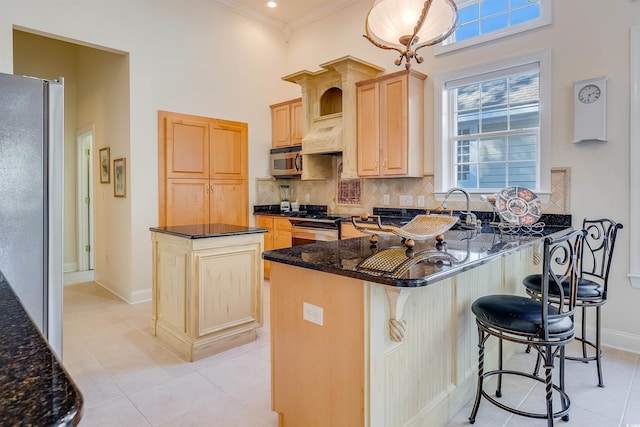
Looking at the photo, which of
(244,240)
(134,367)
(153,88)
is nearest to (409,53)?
(244,240)

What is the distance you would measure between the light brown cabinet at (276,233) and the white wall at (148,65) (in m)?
0.47

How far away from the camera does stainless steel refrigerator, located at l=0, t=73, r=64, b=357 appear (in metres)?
1.77

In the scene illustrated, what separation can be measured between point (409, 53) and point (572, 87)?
1.90m

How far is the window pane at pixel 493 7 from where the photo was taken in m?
3.76

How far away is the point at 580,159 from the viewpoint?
3.25m

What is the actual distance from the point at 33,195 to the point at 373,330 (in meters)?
1.77

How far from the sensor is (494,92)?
3.89m

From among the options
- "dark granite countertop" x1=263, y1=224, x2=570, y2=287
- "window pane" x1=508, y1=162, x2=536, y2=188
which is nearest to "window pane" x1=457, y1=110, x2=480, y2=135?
"window pane" x1=508, y1=162, x2=536, y2=188

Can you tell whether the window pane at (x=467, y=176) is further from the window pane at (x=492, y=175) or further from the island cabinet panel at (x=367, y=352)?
the island cabinet panel at (x=367, y=352)

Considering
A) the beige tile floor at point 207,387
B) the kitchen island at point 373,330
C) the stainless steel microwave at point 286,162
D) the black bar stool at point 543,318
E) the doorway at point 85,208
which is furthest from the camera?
the doorway at point 85,208

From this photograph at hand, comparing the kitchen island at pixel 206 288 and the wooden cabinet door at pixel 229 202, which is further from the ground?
the wooden cabinet door at pixel 229 202

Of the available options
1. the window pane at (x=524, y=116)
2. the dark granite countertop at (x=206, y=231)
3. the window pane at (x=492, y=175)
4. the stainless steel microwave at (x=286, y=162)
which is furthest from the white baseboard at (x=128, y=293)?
the window pane at (x=524, y=116)

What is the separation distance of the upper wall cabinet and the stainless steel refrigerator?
318cm

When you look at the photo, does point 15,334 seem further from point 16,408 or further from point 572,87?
point 572,87
